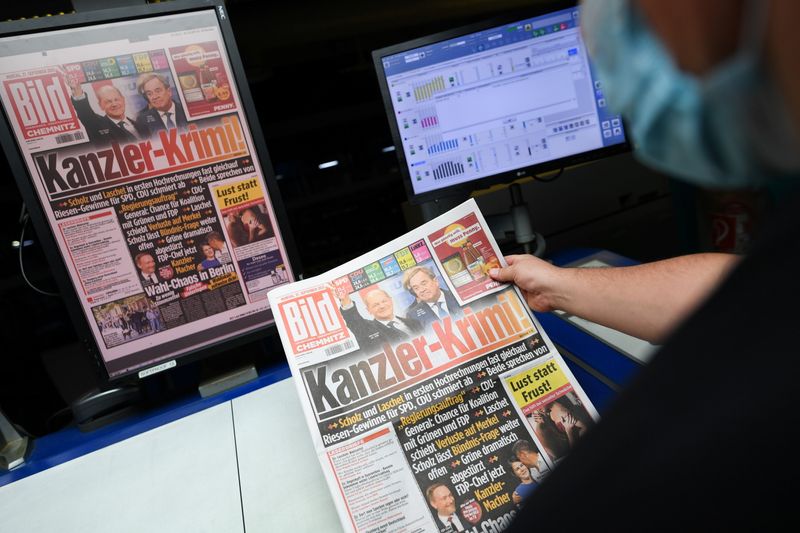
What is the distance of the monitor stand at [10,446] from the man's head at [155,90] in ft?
2.27

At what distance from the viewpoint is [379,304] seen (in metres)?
0.81

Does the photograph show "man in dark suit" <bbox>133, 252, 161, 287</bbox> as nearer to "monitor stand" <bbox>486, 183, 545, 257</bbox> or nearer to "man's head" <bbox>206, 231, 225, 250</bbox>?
"man's head" <bbox>206, 231, 225, 250</bbox>

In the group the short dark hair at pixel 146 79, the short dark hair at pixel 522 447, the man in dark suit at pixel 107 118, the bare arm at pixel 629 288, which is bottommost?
the short dark hair at pixel 522 447

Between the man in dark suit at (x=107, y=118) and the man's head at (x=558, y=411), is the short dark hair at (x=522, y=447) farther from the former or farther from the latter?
the man in dark suit at (x=107, y=118)

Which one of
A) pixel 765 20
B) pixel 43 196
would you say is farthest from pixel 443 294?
pixel 43 196

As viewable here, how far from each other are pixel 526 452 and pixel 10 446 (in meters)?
1.00

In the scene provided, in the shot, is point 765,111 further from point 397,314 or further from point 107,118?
point 107,118

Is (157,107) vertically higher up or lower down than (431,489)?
higher up

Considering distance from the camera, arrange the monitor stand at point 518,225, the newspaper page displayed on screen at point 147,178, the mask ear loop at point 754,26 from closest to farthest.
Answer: the mask ear loop at point 754,26 < the newspaper page displayed on screen at point 147,178 < the monitor stand at point 518,225

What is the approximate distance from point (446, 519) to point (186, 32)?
97cm

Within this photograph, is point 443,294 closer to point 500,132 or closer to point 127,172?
point 500,132

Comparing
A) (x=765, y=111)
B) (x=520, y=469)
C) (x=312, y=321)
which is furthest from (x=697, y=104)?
(x=312, y=321)

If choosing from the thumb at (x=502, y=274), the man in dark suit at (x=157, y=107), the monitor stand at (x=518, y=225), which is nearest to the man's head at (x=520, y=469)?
the thumb at (x=502, y=274)

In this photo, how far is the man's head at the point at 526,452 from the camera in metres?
0.65
